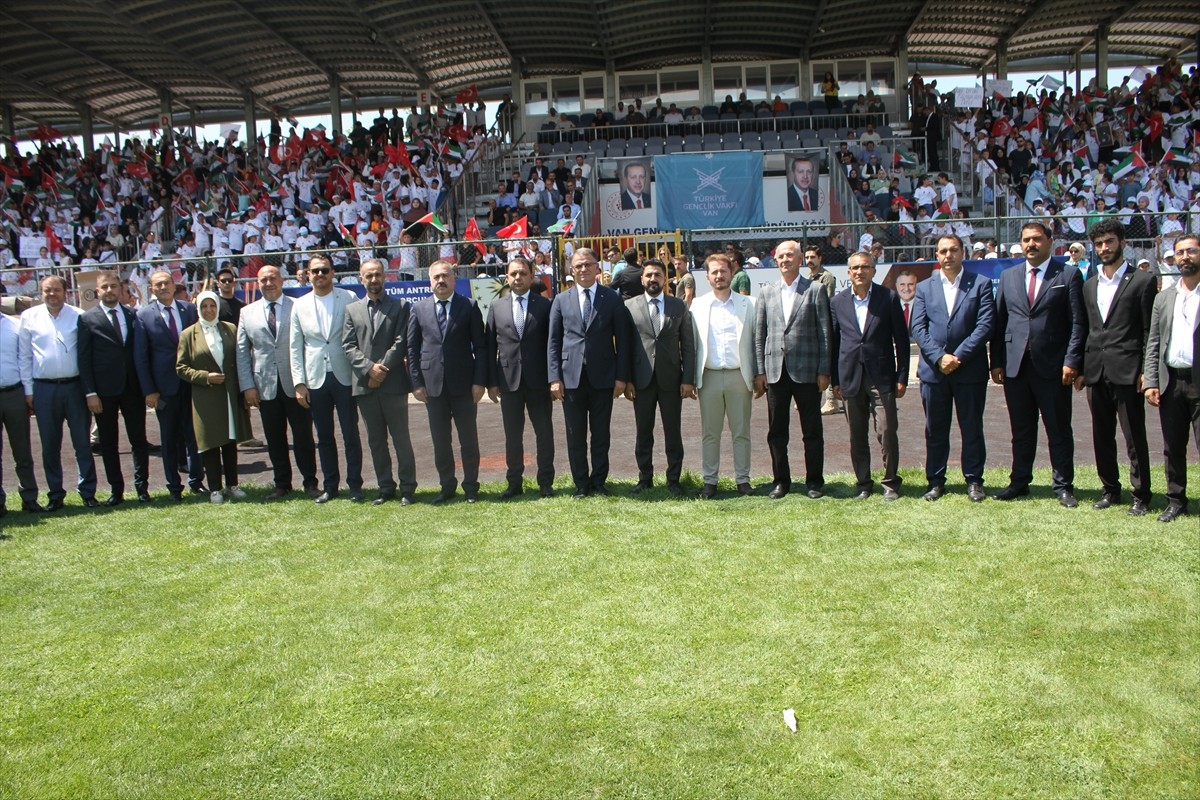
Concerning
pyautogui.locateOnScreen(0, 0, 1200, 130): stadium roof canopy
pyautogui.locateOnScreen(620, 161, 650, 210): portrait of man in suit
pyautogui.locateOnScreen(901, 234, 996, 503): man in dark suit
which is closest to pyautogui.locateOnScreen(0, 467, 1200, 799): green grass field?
pyautogui.locateOnScreen(901, 234, 996, 503): man in dark suit

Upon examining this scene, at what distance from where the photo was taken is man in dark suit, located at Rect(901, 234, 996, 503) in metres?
7.74

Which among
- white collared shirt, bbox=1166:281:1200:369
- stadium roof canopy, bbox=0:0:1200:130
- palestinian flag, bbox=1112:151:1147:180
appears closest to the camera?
white collared shirt, bbox=1166:281:1200:369

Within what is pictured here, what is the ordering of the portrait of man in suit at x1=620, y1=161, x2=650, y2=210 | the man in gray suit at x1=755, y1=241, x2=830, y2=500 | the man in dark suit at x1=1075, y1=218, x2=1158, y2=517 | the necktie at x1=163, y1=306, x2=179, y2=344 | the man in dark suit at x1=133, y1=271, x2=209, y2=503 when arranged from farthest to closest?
the portrait of man in suit at x1=620, y1=161, x2=650, y2=210
the necktie at x1=163, y1=306, x2=179, y2=344
the man in dark suit at x1=133, y1=271, x2=209, y2=503
the man in gray suit at x1=755, y1=241, x2=830, y2=500
the man in dark suit at x1=1075, y1=218, x2=1158, y2=517

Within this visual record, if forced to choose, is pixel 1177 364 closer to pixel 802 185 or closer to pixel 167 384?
pixel 167 384

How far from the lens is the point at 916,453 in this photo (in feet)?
32.1

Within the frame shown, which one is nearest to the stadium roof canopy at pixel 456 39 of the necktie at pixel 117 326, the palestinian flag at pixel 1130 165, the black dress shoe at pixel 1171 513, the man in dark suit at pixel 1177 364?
the palestinian flag at pixel 1130 165

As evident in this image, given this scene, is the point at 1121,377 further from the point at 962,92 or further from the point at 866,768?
the point at 962,92

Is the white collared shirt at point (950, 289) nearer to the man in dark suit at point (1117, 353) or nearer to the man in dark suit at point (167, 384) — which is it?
the man in dark suit at point (1117, 353)

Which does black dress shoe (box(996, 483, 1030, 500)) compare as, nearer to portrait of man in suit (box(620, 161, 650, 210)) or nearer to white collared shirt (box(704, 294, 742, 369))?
white collared shirt (box(704, 294, 742, 369))

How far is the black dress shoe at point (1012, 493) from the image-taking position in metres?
7.73

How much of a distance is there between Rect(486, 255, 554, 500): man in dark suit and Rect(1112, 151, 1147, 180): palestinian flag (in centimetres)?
2247

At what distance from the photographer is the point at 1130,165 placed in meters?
25.8

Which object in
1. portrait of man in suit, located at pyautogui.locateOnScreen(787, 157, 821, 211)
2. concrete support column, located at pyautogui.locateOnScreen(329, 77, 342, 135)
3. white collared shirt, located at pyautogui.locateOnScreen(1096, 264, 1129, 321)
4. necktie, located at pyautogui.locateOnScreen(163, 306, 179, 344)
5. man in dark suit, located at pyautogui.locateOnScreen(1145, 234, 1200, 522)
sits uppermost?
concrete support column, located at pyautogui.locateOnScreen(329, 77, 342, 135)

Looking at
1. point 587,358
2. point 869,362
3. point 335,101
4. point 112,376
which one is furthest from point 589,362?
point 335,101
